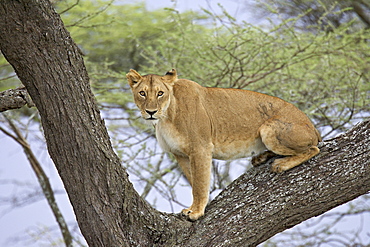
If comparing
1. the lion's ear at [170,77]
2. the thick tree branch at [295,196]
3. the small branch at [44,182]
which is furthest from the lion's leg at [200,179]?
the small branch at [44,182]

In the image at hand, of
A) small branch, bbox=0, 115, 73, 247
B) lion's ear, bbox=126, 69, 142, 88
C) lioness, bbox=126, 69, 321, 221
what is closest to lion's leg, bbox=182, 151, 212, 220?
lioness, bbox=126, 69, 321, 221

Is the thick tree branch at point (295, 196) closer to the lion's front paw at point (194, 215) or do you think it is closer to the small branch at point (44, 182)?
the lion's front paw at point (194, 215)

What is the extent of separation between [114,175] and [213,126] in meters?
1.05

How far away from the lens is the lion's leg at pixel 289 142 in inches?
173

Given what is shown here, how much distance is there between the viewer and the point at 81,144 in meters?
3.88

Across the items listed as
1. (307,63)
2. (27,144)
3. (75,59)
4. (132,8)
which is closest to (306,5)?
(307,63)

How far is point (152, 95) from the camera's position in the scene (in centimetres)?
433

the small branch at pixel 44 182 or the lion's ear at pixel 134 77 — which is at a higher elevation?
the small branch at pixel 44 182

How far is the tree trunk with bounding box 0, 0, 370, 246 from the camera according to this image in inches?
146

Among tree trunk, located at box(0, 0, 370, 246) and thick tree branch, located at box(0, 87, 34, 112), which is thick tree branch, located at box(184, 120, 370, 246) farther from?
thick tree branch, located at box(0, 87, 34, 112)

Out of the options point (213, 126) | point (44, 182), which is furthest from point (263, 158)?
point (44, 182)

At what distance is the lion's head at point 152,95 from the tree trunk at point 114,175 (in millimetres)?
471

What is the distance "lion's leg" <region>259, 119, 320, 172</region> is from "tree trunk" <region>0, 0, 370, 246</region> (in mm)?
67

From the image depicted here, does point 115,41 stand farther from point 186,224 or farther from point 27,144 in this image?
point 186,224
